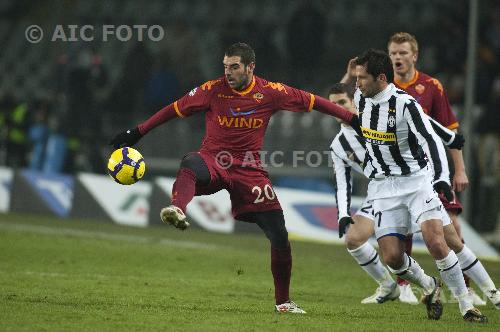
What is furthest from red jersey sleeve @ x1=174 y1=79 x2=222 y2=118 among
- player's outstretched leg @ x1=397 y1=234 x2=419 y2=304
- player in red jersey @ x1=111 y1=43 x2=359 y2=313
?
player's outstretched leg @ x1=397 y1=234 x2=419 y2=304

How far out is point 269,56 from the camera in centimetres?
1842

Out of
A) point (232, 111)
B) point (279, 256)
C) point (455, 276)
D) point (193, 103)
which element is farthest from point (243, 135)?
point (455, 276)

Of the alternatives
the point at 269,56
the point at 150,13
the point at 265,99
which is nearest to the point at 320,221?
the point at 269,56

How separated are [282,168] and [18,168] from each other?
4873 millimetres

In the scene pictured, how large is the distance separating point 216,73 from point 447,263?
41.6ft

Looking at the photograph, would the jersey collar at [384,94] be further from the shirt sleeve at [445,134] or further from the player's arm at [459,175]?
the player's arm at [459,175]

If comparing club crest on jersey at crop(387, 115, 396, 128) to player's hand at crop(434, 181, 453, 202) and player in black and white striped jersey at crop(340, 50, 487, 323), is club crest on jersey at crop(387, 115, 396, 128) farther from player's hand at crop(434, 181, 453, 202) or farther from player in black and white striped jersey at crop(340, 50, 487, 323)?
player's hand at crop(434, 181, 453, 202)

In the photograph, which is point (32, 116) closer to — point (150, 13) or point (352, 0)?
point (150, 13)

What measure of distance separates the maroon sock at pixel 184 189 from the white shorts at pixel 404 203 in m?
1.48

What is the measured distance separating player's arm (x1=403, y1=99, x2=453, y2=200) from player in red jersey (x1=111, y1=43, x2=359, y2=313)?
55 centimetres

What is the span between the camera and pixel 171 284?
1049 centimetres

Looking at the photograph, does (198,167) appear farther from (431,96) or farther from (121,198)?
(121,198)

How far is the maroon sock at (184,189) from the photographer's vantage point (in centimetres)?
805

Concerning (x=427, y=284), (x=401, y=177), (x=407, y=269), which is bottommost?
(x=427, y=284)
